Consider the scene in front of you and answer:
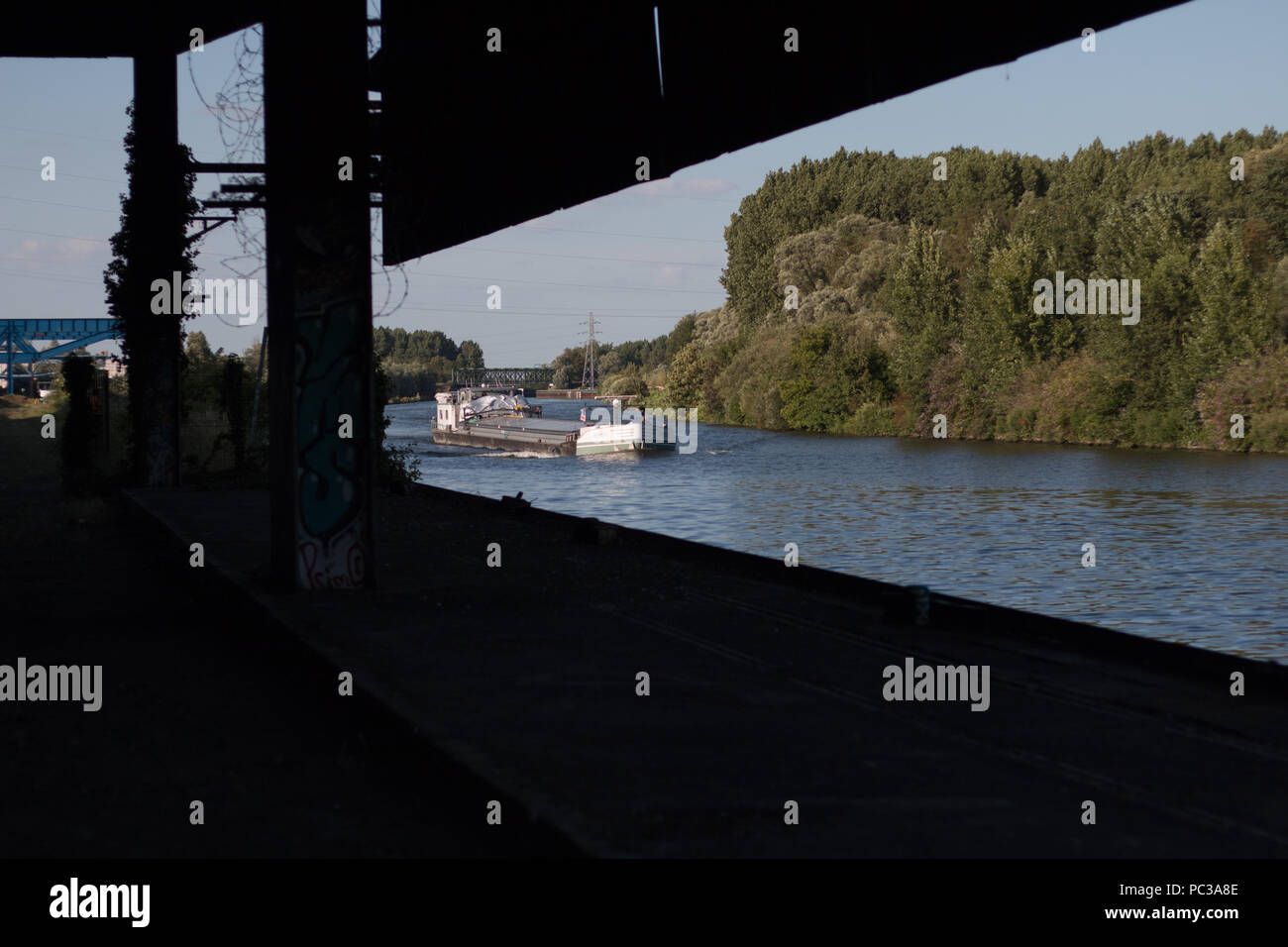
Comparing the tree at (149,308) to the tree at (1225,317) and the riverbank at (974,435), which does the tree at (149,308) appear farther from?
the tree at (1225,317)

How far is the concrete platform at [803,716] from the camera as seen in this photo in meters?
5.81

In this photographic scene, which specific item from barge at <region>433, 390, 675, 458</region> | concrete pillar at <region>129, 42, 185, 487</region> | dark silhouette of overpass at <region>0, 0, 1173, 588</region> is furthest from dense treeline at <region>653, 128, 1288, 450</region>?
dark silhouette of overpass at <region>0, 0, 1173, 588</region>

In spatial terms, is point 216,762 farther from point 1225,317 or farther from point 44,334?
point 44,334

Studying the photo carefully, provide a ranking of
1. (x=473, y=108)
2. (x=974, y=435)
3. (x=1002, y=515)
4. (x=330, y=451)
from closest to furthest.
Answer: (x=330, y=451), (x=473, y=108), (x=1002, y=515), (x=974, y=435)

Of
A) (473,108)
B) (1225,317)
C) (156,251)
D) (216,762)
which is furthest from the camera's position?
(1225,317)

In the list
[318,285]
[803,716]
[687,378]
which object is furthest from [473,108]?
[687,378]

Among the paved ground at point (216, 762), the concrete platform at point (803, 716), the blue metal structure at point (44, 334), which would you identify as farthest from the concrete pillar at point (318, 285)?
the blue metal structure at point (44, 334)

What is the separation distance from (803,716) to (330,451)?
6689mm

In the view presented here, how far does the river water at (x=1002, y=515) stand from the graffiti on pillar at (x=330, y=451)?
6.11 metres

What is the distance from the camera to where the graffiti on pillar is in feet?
41.8

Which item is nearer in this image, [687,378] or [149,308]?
[149,308]

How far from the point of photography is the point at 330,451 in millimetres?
12945

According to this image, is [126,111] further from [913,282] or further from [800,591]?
[913,282]

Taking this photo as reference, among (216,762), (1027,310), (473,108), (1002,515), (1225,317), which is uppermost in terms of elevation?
(1027,310)
